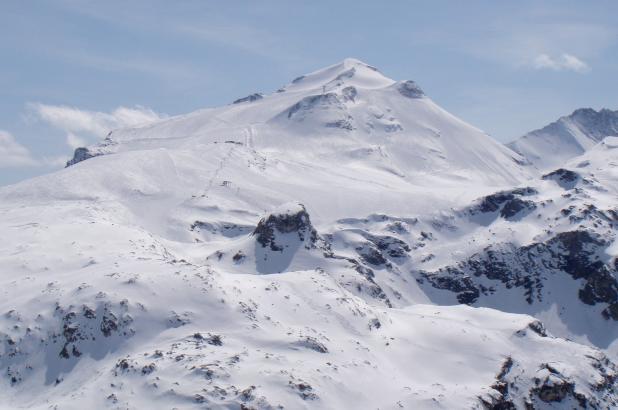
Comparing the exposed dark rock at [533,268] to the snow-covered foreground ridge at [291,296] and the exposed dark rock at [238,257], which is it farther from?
the exposed dark rock at [238,257]

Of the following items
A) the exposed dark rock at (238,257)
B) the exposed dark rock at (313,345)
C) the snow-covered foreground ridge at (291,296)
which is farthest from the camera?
the exposed dark rock at (238,257)

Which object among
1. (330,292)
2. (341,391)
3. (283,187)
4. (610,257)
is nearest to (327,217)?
(283,187)

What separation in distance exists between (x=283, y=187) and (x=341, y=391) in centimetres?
10812

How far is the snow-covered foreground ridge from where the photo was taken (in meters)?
62.4

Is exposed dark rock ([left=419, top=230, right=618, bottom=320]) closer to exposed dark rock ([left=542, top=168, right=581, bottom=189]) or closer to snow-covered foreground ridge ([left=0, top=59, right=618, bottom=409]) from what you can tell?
snow-covered foreground ridge ([left=0, top=59, right=618, bottom=409])

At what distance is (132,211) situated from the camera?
141000 millimetres

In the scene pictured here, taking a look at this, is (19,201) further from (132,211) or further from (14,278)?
(14,278)

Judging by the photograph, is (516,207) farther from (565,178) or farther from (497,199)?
(565,178)

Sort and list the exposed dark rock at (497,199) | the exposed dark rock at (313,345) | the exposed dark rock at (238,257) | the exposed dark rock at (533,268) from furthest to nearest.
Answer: the exposed dark rock at (497,199), the exposed dark rock at (533,268), the exposed dark rock at (238,257), the exposed dark rock at (313,345)

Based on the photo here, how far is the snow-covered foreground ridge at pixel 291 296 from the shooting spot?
205 feet

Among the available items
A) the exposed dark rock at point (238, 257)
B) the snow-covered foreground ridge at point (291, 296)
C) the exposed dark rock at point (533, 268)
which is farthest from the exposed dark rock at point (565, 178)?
the exposed dark rock at point (238, 257)

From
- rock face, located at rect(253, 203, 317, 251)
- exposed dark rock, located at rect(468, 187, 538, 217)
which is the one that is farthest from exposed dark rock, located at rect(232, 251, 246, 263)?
exposed dark rock, located at rect(468, 187, 538, 217)

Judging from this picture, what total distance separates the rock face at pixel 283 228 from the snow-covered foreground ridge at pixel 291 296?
1.05 ft

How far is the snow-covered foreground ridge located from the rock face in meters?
0.32
